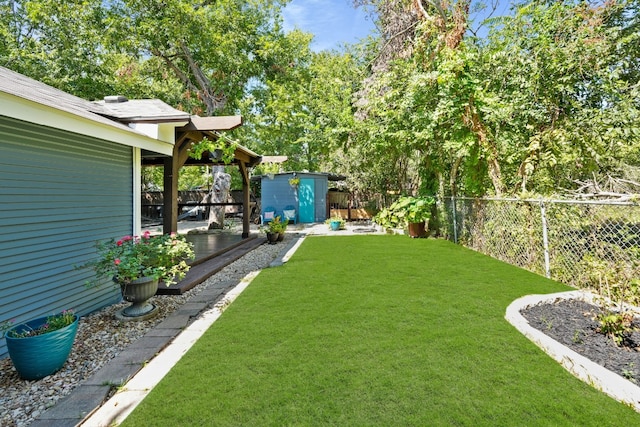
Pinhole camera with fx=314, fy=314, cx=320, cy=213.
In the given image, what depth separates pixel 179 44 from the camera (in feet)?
39.1

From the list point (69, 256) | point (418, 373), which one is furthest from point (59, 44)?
point (418, 373)

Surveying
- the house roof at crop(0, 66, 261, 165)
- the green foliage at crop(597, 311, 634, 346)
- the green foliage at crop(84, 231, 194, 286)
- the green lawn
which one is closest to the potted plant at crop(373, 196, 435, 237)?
the green lawn

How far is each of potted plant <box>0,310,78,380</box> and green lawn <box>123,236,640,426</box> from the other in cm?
92

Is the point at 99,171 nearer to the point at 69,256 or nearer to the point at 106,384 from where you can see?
the point at 69,256

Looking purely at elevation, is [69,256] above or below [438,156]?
below

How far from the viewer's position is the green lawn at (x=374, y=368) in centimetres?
189

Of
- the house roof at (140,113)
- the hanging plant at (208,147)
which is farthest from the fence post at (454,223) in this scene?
the house roof at (140,113)

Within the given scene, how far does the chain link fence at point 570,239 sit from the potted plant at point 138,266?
460cm

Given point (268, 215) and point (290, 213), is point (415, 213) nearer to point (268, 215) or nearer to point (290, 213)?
point (290, 213)

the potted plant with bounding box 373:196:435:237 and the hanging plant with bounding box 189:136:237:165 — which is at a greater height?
the hanging plant with bounding box 189:136:237:165

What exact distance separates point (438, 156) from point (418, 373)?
7567 mm

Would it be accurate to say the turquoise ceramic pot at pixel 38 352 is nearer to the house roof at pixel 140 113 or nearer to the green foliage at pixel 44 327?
the green foliage at pixel 44 327

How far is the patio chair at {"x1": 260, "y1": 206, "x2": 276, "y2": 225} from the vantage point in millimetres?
14648

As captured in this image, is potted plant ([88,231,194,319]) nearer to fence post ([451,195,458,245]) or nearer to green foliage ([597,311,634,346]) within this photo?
green foliage ([597,311,634,346])
